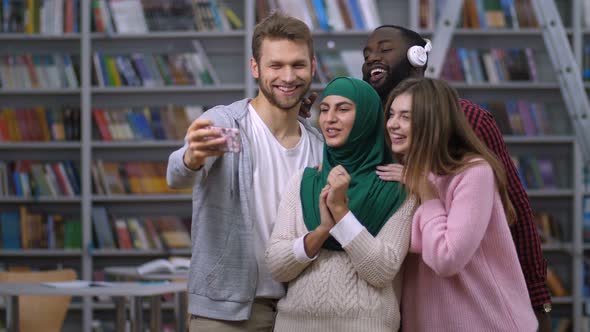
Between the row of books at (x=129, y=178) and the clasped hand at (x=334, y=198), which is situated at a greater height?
the row of books at (x=129, y=178)

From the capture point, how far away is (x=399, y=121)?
6.23 feet

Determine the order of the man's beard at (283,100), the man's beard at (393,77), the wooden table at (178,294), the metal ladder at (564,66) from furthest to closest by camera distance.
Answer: the wooden table at (178,294), the metal ladder at (564,66), the man's beard at (393,77), the man's beard at (283,100)

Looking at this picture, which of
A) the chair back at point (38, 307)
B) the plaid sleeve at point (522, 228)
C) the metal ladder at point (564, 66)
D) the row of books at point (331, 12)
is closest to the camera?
the plaid sleeve at point (522, 228)

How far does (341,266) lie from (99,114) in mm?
3956

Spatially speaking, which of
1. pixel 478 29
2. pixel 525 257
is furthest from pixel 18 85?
pixel 525 257

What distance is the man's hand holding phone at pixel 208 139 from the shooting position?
1.80 m

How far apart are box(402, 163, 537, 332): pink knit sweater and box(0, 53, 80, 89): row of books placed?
417 cm

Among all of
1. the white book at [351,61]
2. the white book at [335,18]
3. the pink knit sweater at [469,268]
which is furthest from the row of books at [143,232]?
the pink knit sweater at [469,268]

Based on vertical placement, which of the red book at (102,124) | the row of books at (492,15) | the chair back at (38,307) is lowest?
the chair back at (38,307)

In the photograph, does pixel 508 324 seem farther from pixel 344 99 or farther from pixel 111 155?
pixel 111 155

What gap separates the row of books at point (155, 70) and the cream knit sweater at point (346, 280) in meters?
3.74

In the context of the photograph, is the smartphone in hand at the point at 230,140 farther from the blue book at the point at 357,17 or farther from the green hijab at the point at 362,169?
the blue book at the point at 357,17

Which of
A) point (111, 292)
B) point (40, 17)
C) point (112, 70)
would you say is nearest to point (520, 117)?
point (112, 70)

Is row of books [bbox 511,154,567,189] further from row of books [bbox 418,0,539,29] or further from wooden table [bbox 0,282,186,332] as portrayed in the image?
wooden table [bbox 0,282,186,332]
